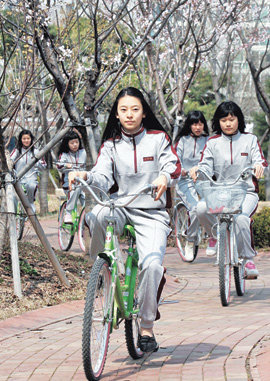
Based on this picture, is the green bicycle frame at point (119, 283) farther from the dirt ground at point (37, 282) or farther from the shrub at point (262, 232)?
the shrub at point (262, 232)

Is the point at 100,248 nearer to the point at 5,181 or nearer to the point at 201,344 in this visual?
the point at 201,344

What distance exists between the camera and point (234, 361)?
5047 mm

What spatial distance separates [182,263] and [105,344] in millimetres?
6471

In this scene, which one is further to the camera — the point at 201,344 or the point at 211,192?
the point at 211,192

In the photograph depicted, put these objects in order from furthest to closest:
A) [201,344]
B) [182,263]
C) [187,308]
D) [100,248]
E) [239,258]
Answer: [182,263], [239,258], [187,308], [201,344], [100,248]

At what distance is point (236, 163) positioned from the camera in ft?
27.3

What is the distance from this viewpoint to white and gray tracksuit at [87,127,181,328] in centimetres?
488

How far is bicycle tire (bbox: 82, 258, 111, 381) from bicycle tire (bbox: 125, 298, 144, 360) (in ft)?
1.12

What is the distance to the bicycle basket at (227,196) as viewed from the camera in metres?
7.70

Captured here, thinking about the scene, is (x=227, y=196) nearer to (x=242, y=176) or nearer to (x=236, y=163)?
(x=242, y=176)

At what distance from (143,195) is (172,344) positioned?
1.26 meters

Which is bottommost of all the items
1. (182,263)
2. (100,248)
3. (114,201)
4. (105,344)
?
(182,263)

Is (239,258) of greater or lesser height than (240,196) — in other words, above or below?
below

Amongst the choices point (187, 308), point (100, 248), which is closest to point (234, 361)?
point (100, 248)
